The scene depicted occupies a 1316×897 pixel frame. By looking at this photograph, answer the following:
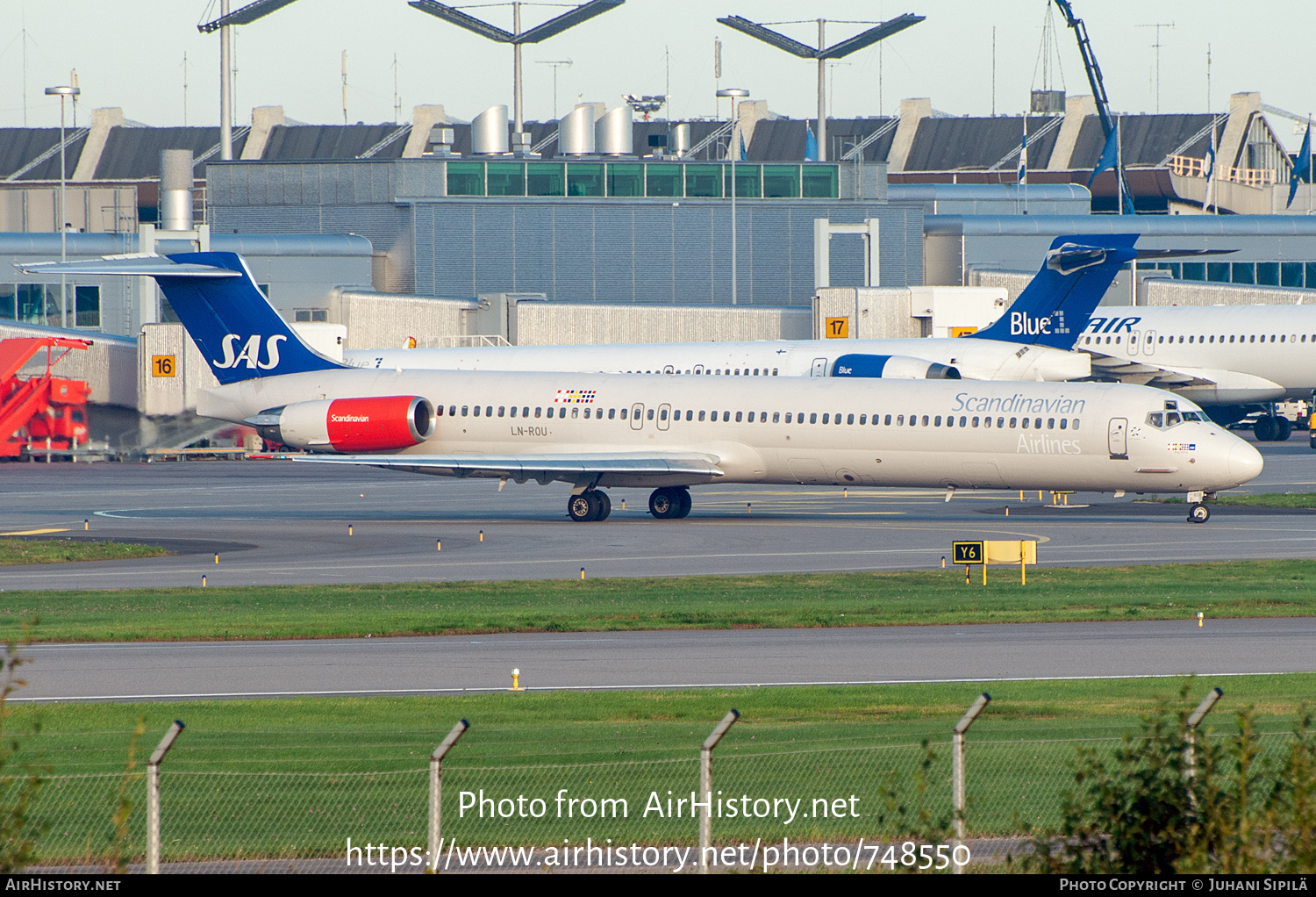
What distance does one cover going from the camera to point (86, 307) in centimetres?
8106

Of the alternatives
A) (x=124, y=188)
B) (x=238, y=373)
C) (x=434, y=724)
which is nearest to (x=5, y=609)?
(x=434, y=724)

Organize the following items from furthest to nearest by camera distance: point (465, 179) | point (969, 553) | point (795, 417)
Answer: point (465, 179), point (795, 417), point (969, 553)

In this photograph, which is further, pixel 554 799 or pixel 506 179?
pixel 506 179

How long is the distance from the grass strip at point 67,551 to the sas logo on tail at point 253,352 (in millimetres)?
9308

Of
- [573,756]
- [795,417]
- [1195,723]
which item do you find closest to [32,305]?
[795,417]

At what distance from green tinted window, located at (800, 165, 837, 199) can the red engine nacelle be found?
1826 inches

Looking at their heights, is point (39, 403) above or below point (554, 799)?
above

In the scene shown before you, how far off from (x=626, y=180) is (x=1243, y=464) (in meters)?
51.6

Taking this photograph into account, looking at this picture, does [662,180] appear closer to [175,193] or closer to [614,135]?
[614,135]

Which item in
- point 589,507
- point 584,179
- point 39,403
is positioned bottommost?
point 589,507

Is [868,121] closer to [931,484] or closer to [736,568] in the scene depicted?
[931,484]

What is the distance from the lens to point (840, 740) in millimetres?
16594

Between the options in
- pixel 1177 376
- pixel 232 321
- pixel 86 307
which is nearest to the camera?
pixel 232 321

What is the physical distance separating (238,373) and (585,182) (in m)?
40.9
